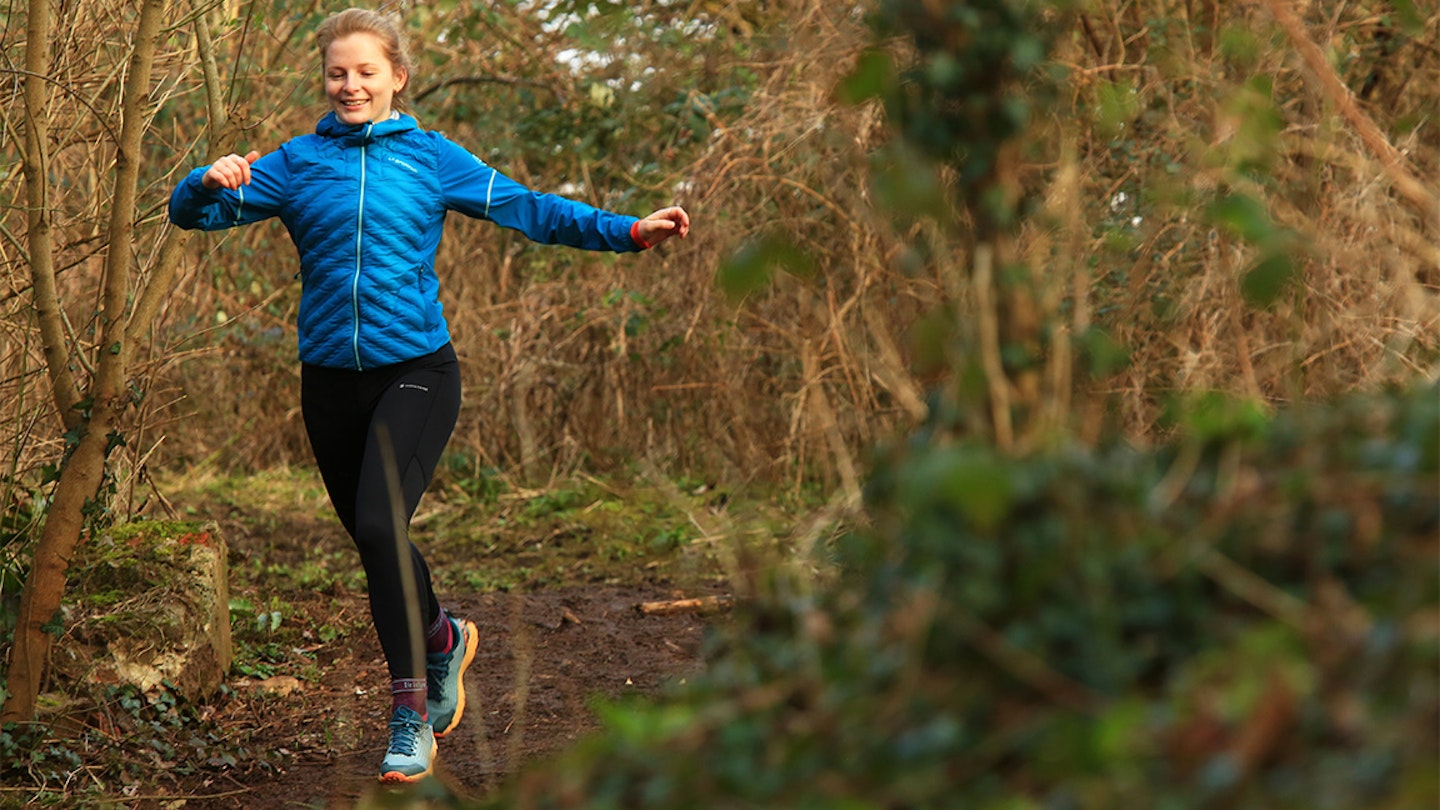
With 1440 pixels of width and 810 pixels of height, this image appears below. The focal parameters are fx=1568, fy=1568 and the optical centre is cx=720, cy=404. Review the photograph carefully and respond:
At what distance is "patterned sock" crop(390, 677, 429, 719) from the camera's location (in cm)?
418

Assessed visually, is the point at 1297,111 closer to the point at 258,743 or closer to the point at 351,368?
the point at 351,368

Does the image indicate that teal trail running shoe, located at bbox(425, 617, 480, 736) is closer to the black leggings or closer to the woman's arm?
the black leggings

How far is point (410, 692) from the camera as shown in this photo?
13.7ft

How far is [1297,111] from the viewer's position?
6.74m

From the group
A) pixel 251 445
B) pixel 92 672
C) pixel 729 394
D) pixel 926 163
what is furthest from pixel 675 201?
pixel 926 163

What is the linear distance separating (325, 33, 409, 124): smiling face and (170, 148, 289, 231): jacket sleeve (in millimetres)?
249

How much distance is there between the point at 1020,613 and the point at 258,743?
3555 mm

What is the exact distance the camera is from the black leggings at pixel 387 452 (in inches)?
163

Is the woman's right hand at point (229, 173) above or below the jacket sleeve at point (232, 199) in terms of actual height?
above

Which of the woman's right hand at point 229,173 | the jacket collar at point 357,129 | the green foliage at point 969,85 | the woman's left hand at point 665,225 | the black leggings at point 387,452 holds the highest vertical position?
the green foliage at point 969,85

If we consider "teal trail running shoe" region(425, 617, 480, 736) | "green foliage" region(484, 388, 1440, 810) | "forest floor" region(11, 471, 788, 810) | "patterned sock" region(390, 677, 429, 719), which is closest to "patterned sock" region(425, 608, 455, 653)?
"teal trail running shoe" region(425, 617, 480, 736)

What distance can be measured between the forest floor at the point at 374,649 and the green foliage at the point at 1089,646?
420mm

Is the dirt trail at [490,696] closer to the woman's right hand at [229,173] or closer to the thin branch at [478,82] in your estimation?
the woman's right hand at [229,173]

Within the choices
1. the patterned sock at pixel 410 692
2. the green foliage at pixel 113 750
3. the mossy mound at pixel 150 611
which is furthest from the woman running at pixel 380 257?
the mossy mound at pixel 150 611
